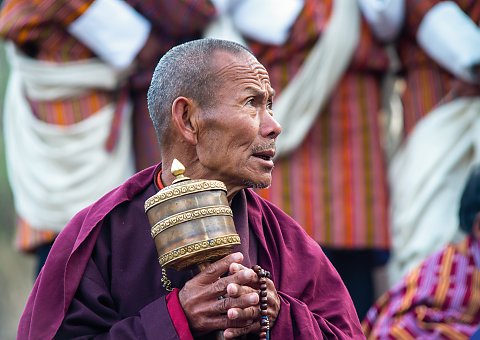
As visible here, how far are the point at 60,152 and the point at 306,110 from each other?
144cm

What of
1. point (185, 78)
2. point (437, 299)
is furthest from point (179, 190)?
point (437, 299)

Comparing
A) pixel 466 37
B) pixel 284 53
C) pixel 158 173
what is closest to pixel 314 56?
pixel 284 53

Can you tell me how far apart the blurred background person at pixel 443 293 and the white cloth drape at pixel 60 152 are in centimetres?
186

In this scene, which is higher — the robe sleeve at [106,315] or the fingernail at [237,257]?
the fingernail at [237,257]

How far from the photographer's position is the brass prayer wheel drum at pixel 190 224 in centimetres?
383

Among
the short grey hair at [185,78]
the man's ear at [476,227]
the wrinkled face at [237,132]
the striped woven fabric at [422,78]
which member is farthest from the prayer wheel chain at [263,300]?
the striped woven fabric at [422,78]

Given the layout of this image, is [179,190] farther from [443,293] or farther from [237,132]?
[443,293]

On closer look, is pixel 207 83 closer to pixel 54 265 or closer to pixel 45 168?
pixel 54 265

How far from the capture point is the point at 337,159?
7461mm

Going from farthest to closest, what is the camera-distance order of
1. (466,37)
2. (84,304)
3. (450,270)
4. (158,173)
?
(466,37)
(450,270)
(158,173)
(84,304)

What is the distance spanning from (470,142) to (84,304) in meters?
3.81

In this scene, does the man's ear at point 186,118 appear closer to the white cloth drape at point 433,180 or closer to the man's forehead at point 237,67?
the man's forehead at point 237,67

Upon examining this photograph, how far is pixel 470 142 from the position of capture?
24.1 ft

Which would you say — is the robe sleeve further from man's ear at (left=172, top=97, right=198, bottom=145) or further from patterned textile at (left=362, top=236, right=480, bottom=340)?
patterned textile at (left=362, top=236, right=480, bottom=340)
